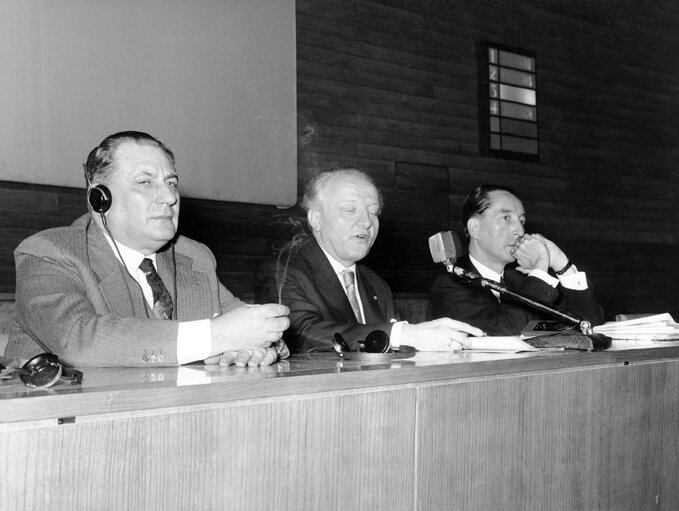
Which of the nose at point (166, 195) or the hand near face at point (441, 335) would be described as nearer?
the hand near face at point (441, 335)

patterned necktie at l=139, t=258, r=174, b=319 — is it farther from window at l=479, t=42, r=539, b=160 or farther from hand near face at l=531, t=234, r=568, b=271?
window at l=479, t=42, r=539, b=160

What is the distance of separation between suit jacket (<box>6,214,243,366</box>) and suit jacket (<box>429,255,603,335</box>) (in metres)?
1.07

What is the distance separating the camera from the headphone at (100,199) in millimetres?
1938

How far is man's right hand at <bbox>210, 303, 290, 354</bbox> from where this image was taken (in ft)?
5.07

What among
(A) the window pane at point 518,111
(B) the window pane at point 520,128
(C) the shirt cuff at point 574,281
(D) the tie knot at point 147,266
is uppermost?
(A) the window pane at point 518,111

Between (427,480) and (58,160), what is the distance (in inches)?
132

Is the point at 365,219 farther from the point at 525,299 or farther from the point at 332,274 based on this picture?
the point at 525,299

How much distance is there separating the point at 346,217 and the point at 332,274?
245mm

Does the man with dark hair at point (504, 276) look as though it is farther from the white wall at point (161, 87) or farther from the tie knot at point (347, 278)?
the white wall at point (161, 87)

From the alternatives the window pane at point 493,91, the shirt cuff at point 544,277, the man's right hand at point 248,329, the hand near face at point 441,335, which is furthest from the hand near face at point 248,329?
the window pane at point 493,91

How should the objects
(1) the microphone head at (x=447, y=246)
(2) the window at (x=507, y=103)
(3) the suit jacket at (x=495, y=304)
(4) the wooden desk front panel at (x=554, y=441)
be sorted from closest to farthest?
(4) the wooden desk front panel at (x=554, y=441)
(1) the microphone head at (x=447, y=246)
(3) the suit jacket at (x=495, y=304)
(2) the window at (x=507, y=103)

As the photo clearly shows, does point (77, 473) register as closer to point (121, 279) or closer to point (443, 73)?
point (121, 279)

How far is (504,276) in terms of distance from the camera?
3.40 m

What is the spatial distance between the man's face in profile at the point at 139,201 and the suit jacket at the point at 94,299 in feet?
0.27
